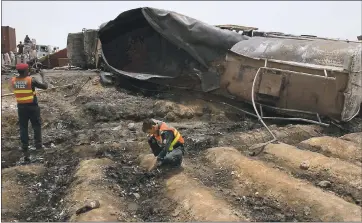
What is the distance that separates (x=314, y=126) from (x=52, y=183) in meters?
5.55

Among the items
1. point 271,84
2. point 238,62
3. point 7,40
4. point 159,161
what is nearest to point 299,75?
point 271,84

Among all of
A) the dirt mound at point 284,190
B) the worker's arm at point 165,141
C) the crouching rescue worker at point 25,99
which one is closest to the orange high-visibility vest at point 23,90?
the crouching rescue worker at point 25,99

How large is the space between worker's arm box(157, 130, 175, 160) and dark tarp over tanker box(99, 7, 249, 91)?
430cm

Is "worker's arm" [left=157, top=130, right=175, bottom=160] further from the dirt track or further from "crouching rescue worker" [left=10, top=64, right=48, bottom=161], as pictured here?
"crouching rescue worker" [left=10, top=64, right=48, bottom=161]

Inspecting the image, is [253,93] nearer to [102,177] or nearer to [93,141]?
[93,141]

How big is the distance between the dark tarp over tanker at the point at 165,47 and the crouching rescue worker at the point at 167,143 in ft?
13.9

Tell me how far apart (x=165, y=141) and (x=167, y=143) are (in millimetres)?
56

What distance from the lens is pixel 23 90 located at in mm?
7469

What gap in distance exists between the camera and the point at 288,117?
9734 mm

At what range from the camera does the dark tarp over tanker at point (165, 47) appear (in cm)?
1059

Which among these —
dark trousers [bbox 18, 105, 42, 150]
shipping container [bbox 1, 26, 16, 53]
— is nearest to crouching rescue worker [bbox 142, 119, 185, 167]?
dark trousers [bbox 18, 105, 42, 150]

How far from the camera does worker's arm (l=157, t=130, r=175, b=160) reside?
21.3 ft

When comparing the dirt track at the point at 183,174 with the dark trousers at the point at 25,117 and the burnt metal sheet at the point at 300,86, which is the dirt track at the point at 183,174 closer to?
the dark trousers at the point at 25,117

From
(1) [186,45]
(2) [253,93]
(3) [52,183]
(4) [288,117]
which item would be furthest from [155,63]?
(3) [52,183]
